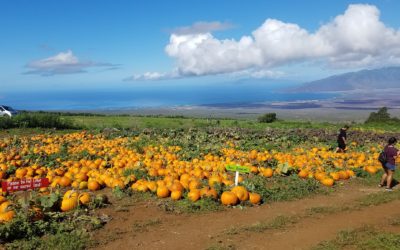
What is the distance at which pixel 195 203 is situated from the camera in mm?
9555

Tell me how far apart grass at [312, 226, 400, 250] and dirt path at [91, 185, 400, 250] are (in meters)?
0.27

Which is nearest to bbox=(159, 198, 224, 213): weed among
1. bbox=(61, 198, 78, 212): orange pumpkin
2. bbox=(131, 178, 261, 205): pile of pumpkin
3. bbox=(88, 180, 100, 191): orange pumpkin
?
bbox=(131, 178, 261, 205): pile of pumpkin

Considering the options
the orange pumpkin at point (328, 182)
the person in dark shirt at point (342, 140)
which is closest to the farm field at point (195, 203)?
the orange pumpkin at point (328, 182)

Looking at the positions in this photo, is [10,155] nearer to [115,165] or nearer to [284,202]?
[115,165]

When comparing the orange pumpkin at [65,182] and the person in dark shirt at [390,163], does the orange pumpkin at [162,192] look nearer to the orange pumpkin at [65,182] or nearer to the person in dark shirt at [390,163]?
the orange pumpkin at [65,182]

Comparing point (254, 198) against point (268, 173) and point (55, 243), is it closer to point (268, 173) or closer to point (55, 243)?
point (268, 173)

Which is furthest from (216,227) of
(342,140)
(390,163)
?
(342,140)

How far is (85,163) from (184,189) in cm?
499

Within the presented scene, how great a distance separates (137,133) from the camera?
23.5m

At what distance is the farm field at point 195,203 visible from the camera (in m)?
7.56

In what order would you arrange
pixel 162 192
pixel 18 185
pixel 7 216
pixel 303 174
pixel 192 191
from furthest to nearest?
pixel 303 174 → pixel 162 192 → pixel 192 191 → pixel 18 185 → pixel 7 216

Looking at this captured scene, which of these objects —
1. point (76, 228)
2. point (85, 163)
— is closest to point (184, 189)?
point (76, 228)

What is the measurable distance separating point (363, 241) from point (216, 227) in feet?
9.16

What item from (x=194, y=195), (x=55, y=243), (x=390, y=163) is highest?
(x=390, y=163)
